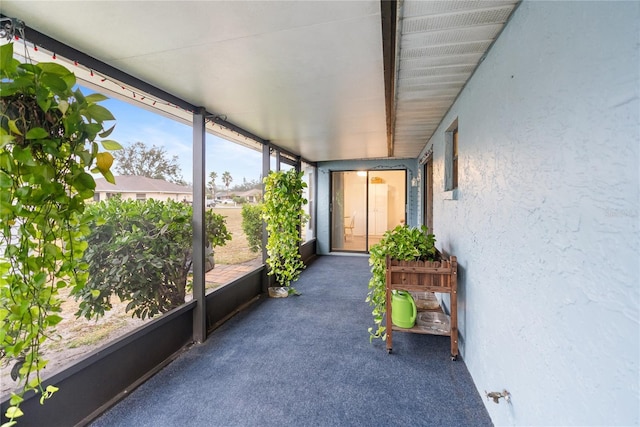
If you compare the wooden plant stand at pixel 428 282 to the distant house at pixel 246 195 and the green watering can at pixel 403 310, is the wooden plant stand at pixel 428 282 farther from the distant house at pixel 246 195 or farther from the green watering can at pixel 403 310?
the distant house at pixel 246 195

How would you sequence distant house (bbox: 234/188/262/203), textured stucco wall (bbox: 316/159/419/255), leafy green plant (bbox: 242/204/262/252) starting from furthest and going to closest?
1. textured stucco wall (bbox: 316/159/419/255)
2. leafy green plant (bbox: 242/204/262/252)
3. distant house (bbox: 234/188/262/203)

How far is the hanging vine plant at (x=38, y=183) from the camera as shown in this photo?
34.3 inches

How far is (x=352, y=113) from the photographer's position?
265 centimetres

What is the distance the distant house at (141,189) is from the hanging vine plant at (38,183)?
0.70 metres

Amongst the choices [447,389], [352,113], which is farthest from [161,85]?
[447,389]

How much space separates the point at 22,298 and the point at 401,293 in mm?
2324

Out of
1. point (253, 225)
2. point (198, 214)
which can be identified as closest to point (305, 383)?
point (198, 214)

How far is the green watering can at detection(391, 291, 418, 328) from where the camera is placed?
2.31 m

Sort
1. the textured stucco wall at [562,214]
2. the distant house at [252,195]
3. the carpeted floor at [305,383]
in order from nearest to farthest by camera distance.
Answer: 1. the textured stucco wall at [562,214]
2. the carpeted floor at [305,383]
3. the distant house at [252,195]

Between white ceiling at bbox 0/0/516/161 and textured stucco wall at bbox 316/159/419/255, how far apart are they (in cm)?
327

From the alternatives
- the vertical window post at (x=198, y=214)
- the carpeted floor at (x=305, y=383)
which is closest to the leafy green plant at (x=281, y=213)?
the carpeted floor at (x=305, y=383)

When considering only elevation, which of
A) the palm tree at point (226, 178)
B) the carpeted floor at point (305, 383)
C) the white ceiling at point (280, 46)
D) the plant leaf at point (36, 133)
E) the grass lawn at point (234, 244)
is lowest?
the carpeted floor at point (305, 383)

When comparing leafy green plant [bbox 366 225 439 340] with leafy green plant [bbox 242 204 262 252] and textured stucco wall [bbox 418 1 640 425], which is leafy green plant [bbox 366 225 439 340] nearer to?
textured stucco wall [bbox 418 1 640 425]

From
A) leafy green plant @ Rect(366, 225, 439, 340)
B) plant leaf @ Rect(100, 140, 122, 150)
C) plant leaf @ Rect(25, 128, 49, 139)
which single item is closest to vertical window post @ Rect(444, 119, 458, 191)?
leafy green plant @ Rect(366, 225, 439, 340)
